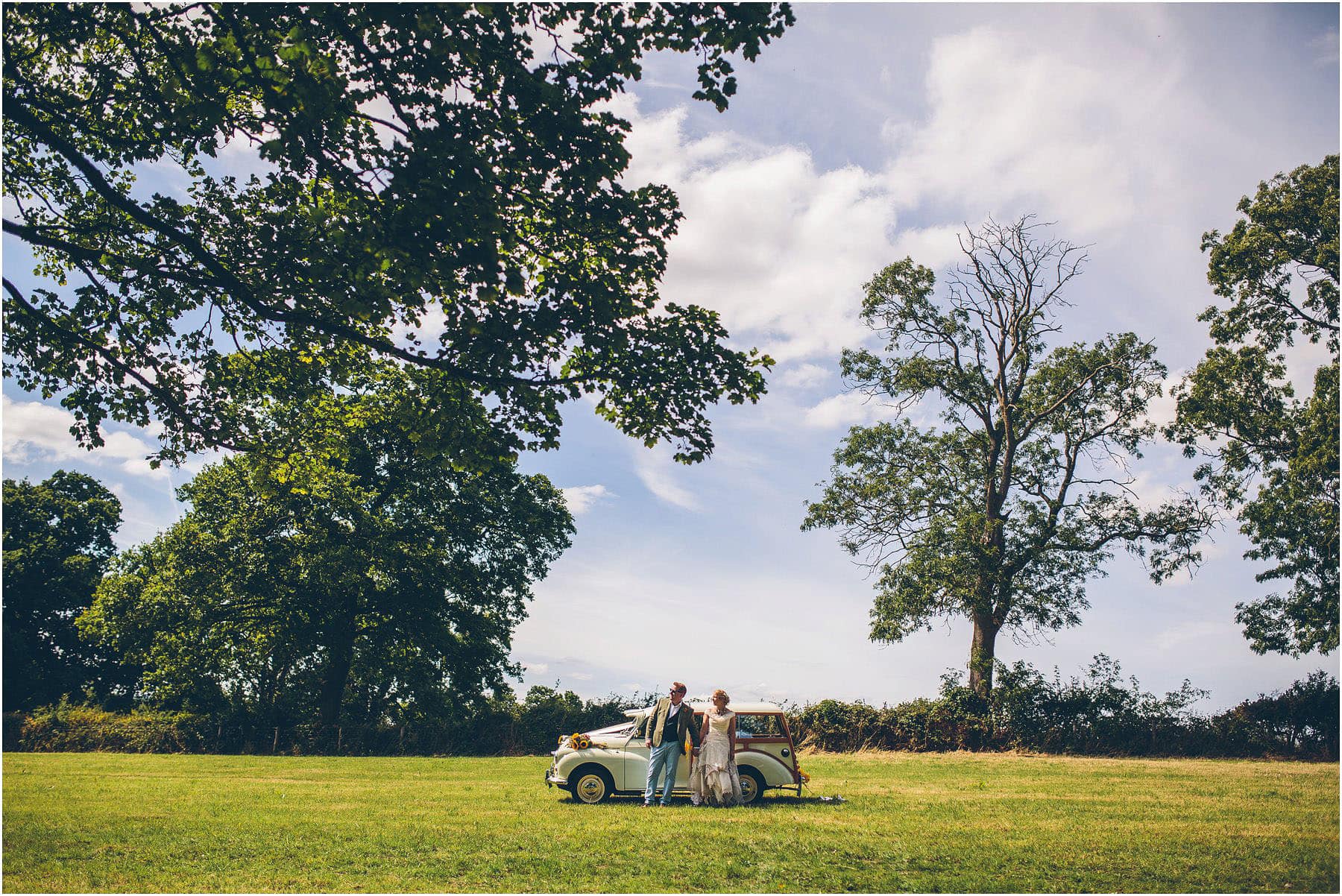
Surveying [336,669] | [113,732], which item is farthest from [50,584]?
[336,669]

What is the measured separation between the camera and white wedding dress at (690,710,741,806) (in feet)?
45.9

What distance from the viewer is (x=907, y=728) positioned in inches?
1167

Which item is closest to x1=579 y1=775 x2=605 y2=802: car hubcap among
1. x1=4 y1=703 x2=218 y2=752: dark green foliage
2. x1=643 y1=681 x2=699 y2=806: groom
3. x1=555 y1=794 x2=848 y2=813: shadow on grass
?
x1=555 y1=794 x2=848 y2=813: shadow on grass

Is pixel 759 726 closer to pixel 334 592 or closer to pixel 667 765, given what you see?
pixel 667 765

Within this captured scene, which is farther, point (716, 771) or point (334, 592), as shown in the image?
point (334, 592)

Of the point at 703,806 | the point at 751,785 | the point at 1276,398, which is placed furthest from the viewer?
the point at 1276,398

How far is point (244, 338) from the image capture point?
15.5 m

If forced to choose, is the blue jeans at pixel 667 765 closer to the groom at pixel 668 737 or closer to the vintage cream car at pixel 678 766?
the groom at pixel 668 737

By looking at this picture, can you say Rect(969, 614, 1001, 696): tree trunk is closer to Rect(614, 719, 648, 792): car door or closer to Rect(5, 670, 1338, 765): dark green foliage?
Rect(5, 670, 1338, 765): dark green foliage

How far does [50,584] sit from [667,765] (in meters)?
43.4

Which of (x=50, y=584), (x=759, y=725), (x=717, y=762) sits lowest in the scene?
(x=717, y=762)

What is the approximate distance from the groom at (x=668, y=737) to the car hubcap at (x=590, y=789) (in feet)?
2.55

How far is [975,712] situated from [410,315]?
82.7 feet

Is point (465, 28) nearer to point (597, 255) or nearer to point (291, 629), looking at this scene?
point (597, 255)
